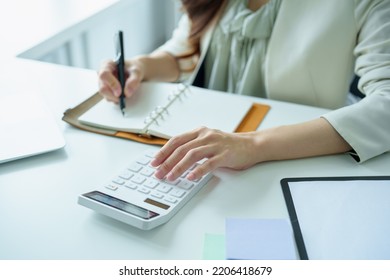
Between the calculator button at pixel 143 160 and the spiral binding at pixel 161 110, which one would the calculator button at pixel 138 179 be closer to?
the calculator button at pixel 143 160

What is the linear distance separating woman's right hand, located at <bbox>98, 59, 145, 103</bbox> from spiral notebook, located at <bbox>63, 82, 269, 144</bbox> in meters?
0.02

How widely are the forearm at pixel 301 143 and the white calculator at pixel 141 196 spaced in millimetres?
116

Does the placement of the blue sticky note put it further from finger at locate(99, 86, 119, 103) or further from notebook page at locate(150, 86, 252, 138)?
finger at locate(99, 86, 119, 103)

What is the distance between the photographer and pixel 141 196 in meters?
0.66

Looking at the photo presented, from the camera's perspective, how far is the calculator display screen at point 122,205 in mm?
622

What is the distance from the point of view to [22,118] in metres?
0.87

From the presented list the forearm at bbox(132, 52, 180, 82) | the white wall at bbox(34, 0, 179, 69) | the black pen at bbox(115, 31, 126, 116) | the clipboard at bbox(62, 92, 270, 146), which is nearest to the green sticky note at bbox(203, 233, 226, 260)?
the clipboard at bbox(62, 92, 270, 146)

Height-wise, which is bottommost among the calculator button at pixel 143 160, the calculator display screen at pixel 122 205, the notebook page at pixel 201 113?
the notebook page at pixel 201 113

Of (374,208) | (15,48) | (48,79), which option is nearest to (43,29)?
(15,48)

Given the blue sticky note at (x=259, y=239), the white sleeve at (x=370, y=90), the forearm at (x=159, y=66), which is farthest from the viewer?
the forearm at (x=159, y=66)

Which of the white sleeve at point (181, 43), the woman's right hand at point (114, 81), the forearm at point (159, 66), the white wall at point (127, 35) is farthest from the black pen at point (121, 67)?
the white wall at point (127, 35)

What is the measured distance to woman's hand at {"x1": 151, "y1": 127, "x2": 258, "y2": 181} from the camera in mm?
698

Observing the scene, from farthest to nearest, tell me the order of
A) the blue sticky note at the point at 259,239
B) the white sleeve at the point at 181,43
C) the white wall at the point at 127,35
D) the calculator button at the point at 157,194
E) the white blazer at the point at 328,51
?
the white wall at the point at 127,35 → the white sleeve at the point at 181,43 → the white blazer at the point at 328,51 → the calculator button at the point at 157,194 → the blue sticky note at the point at 259,239
